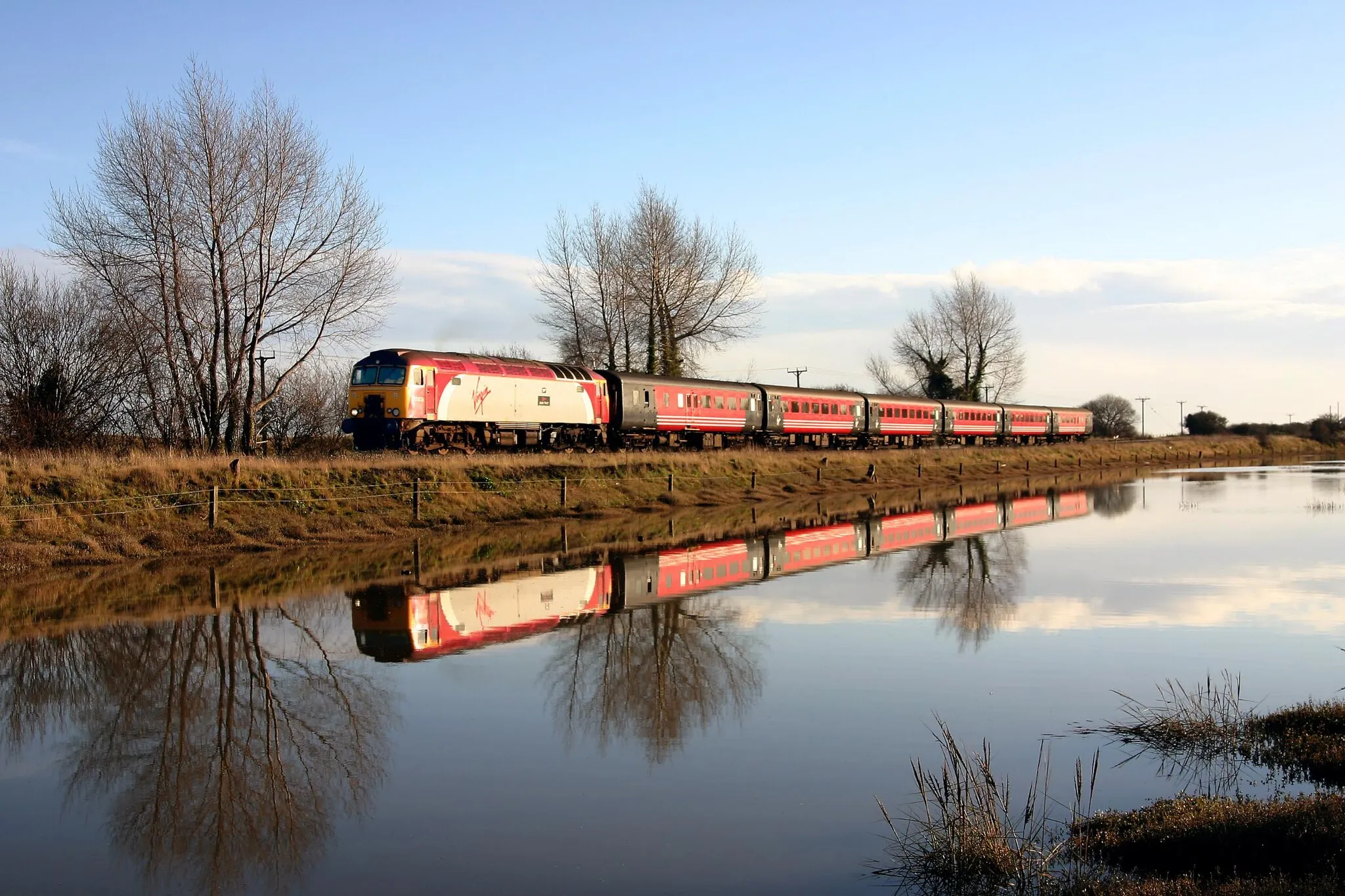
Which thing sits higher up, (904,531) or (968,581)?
(904,531)

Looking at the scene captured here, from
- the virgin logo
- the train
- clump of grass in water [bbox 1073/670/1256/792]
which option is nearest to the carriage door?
the train

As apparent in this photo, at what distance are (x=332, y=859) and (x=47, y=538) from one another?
1515 cm

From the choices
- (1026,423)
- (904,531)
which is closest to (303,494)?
(904,531)

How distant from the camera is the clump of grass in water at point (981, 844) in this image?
19.6ft

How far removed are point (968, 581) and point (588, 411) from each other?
20169 mm

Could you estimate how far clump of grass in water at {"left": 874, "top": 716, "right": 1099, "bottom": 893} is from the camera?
5.99 metres

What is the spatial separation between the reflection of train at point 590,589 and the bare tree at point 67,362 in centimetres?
1757

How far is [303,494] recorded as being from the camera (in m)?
23.5

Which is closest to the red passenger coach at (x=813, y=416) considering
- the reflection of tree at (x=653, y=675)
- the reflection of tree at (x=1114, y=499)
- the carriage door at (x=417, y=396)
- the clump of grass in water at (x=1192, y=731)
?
the reflection of tree at (x=1114, y=499)

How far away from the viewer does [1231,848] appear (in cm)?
611

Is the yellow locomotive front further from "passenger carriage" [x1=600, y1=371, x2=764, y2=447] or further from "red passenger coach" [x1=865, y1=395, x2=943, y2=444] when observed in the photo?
"red passenger coach" [x1=865, y1=395, x2=943, y2=444]

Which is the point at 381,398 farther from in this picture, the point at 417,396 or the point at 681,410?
the point at 681,410

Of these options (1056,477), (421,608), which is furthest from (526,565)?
(1056,477)

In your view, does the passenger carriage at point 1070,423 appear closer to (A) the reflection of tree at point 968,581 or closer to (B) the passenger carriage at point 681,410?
(B) the passenger carriage at point 681,410
